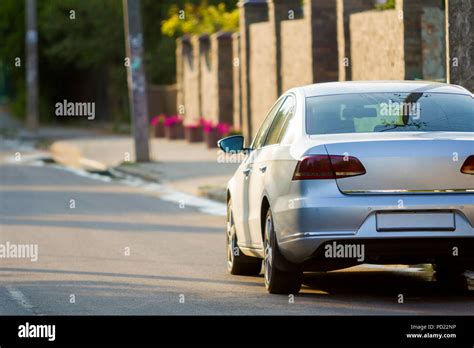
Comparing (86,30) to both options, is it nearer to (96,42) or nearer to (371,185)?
(96,42)

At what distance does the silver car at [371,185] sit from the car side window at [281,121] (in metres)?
0.28

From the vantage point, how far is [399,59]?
2259 centimetres

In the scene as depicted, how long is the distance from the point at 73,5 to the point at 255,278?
42627mm

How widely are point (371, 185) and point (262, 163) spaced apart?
4.77 ft

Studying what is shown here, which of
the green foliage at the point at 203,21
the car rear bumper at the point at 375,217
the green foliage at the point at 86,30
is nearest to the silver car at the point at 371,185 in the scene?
the car rear bumper at the point at 375,217

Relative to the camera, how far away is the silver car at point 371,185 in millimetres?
10250

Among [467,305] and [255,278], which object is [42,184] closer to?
[255,278]

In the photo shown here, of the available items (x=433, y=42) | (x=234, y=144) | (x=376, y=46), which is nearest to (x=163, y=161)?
(x=376, y=46)

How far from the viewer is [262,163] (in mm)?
11531

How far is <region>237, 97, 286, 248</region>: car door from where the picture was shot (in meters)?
12.1

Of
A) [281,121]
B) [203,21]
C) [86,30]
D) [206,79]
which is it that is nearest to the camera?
[281,121]

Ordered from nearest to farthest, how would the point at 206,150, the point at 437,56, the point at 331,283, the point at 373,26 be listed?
the point at 331,283 → the point at 437,56 → the point at 373,26 → the point at 206,150

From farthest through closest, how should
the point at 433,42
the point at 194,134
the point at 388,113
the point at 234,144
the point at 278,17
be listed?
1. the point at 194,134
2. the point at 278,17
3. the point at 433,42
4. the point at 234,144
5. the point at 388,113

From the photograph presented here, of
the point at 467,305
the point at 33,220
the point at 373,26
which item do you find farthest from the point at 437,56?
the point at 467,305
